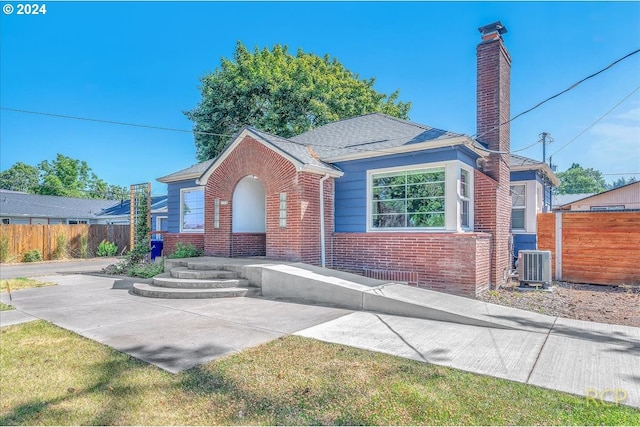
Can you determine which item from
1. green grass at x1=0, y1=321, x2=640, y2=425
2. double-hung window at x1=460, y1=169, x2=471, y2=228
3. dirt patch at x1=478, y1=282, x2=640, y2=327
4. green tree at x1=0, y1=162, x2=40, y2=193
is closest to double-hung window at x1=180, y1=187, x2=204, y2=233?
double-hung window at x1=460, y1=169, x2=471, y2=228

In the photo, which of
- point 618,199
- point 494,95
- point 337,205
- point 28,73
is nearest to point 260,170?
point 337,205

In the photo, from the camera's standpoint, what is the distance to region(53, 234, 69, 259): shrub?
68.3 ft

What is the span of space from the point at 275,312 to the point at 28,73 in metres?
11.5

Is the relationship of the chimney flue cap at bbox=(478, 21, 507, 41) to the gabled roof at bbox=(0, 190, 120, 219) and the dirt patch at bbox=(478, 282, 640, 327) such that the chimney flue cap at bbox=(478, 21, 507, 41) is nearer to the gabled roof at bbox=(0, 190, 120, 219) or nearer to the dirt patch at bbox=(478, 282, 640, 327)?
the dirt patch at bbox=(478, 282, 640, 327)

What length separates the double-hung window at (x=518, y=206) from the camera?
12.9 m

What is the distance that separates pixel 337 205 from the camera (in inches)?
A: 399

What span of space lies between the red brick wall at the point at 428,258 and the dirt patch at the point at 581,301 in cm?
60

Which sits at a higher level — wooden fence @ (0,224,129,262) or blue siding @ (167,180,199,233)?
blue siding @ (167,180,199,233)

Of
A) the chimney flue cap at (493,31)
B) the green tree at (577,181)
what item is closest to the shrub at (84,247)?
the chimney flue cap at (493,31)

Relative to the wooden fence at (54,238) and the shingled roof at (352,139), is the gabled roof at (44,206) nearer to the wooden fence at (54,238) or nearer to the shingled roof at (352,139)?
the wooden fence at (54,238)

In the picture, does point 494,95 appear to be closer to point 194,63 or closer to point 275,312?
point 275,312

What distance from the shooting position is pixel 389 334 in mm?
5004

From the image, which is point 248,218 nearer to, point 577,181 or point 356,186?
point 356,186

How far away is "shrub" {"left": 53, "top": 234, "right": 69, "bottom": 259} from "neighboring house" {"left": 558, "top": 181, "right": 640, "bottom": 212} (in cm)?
3036
